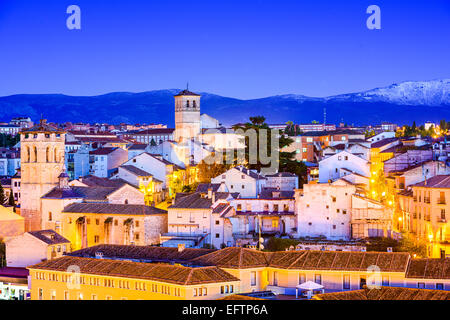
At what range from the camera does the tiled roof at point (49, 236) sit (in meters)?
46.9

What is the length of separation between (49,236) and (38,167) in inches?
483

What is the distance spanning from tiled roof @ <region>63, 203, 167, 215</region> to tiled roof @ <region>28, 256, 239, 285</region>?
454 inches

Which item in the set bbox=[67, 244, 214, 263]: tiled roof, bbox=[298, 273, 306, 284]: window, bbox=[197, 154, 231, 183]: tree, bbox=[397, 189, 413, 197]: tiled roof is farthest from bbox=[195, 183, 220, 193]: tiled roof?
bbox=[298, 273, 306, 284]: window

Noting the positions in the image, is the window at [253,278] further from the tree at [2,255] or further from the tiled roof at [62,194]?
the tiled roof at [62,194]

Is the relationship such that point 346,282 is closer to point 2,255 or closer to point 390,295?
point 390,295

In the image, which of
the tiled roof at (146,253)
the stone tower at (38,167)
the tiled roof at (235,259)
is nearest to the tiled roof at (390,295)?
the tiled roof at (235,259)

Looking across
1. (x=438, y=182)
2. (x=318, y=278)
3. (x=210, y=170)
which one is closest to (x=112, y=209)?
(x=210, y=170)

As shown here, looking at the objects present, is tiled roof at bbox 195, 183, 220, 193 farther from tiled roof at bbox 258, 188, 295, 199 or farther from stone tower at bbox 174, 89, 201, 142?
stone tower at bbox 174, 89, 201, 142

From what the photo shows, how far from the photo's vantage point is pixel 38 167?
5931 cm

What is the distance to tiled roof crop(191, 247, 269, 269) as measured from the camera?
3538 cm

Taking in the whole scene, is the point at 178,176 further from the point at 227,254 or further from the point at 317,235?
the point at 227,254

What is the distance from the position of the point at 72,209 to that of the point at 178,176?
17.8m
